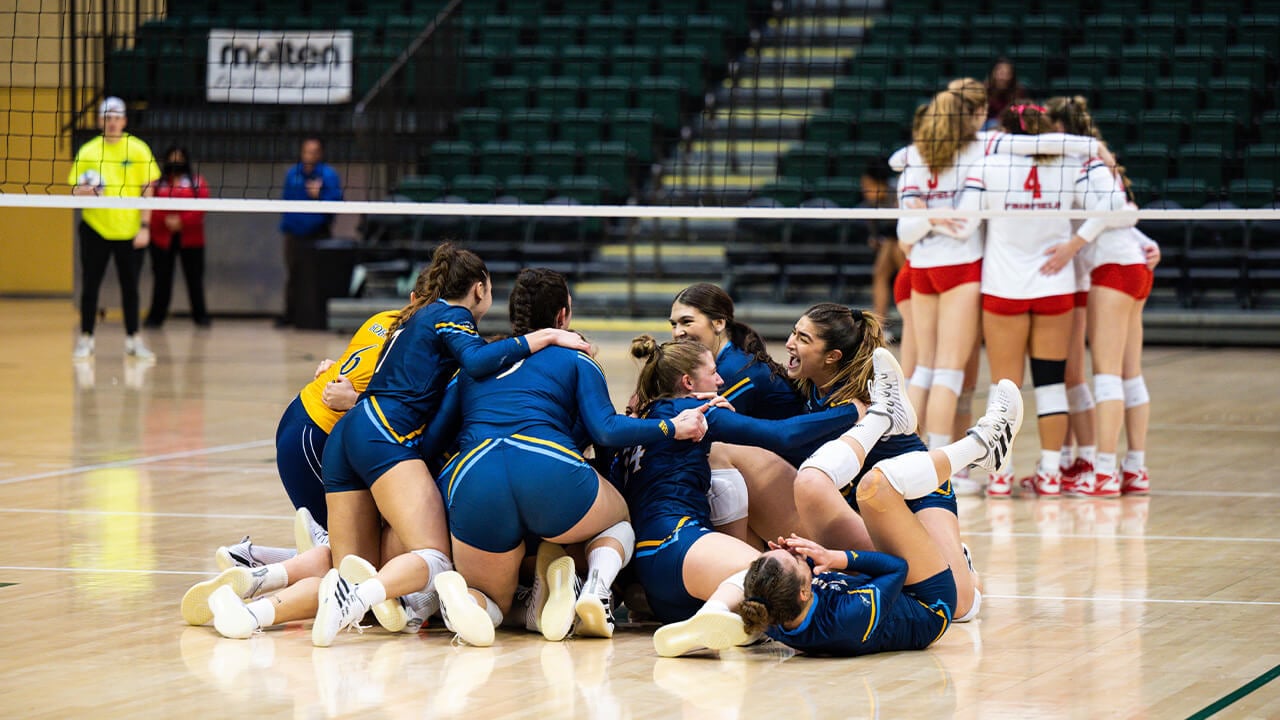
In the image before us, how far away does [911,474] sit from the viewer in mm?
4387

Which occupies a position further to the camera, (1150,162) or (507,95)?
(507,95)

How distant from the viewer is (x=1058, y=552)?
5.73 meters

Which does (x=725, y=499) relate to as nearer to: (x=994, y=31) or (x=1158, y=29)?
(x=994, y=31)

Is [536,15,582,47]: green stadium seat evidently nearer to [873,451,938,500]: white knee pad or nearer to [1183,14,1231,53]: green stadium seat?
[1183,14,1231,53]: green stadium seat

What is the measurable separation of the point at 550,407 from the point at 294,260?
11343mm

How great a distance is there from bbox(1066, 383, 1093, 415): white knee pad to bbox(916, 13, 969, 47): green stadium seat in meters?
8.53

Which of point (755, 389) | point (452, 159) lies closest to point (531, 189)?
point (452, 159)

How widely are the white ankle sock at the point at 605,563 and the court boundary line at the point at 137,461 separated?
3566 millimetres

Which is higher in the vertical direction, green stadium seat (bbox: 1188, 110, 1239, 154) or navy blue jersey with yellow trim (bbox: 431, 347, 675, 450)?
green stadium seat (bbox: 1188, 110, 1239, 154)

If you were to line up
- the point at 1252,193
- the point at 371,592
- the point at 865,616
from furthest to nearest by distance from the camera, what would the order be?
the point at 1252,193
the point at 371,592
the point at 865,616

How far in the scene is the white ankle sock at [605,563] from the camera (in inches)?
172

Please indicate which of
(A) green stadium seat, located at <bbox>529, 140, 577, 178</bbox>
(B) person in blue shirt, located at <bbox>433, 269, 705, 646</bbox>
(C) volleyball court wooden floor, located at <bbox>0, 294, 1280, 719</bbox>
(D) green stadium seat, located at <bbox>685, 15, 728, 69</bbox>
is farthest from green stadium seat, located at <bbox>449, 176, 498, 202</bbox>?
(B) person in blue shirt, located at <bbox>433, 269, 705, 646</bbox>

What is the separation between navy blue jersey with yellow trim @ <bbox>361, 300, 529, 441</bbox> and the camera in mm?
4641

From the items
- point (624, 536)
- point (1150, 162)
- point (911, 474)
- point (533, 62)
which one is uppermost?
point (533, 62)
